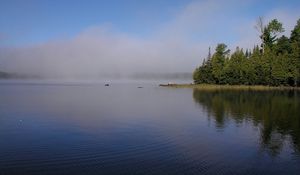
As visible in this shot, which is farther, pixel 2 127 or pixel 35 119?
pixel 35 119

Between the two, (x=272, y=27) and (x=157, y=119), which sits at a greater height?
(x=272, y=27)

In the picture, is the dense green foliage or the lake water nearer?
the lake water

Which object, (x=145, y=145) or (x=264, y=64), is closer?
(x=145, y=145)

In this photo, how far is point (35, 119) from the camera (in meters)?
36.7

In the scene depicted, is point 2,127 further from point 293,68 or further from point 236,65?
point 236,65

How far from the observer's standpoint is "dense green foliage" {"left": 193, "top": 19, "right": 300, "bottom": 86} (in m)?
112

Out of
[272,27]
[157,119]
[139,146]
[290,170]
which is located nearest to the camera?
[290,170]

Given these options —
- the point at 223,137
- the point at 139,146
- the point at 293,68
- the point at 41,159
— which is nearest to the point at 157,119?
the point at 223,137

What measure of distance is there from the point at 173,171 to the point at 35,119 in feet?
73.6

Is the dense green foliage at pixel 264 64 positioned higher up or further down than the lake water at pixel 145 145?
higher up

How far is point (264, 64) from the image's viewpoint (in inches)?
4619

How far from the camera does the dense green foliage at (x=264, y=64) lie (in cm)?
11250

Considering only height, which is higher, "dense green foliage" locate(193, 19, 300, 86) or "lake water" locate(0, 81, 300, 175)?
"dense green foliage" locate(193, 19, 300, 86)

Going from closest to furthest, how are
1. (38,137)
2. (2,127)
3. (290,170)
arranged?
(290,170) → (38,137) → (2,127)
